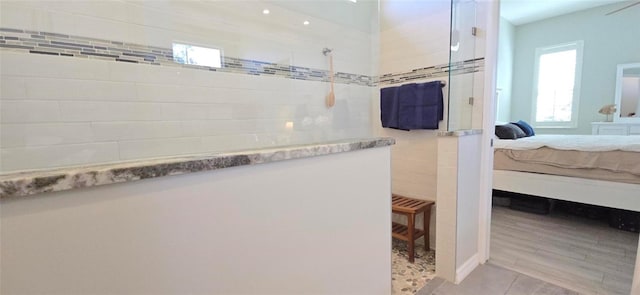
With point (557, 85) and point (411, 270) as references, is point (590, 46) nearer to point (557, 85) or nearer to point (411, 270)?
point (557, 85)

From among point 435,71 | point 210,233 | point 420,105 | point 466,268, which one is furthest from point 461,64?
point 210,233

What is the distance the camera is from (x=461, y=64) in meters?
1.91

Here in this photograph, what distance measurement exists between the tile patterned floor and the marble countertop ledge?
1301mm

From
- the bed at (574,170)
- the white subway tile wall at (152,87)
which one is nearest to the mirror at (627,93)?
the bed at (574,170)

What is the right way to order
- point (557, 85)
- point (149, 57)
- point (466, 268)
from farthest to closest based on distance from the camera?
point (557, 85) → point (466, 268) → point (149, 57)

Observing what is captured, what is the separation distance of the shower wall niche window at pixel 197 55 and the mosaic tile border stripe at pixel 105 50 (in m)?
0.02

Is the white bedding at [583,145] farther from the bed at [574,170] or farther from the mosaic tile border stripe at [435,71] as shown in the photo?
the mosaic tile border stripe at [435,71]

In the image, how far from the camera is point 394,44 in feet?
7.41

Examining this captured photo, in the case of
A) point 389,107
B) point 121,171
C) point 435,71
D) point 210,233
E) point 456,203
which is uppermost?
point 435,71

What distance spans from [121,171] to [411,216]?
1.78 m

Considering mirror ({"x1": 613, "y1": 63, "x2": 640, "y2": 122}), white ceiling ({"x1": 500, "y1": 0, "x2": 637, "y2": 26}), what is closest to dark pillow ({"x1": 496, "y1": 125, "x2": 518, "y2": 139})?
white ceiling ({"x1": 500, "y1": 0, "x2": 637, "y2": 26})

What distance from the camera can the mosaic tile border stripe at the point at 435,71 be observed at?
188 cm

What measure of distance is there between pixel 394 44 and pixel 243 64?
1.23 m

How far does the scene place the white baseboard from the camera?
1.80m
